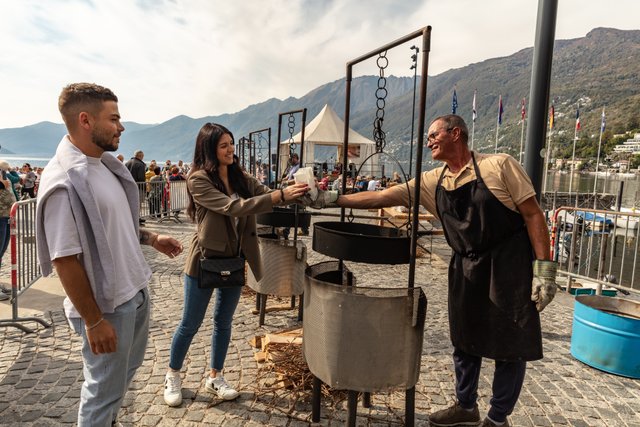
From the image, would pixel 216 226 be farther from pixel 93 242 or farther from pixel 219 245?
pixel 93 242

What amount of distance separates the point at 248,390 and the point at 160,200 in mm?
11070

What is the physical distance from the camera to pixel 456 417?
2912 millimetres

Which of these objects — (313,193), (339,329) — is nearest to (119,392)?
(339,329)

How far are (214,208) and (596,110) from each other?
8104 inches

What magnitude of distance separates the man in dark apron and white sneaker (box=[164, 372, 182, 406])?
1728mm

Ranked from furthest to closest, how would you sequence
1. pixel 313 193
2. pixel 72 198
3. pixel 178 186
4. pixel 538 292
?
1. pixel 178 186
2. pixel 313 193
3. pixel 538 292
4. pixel 72 198

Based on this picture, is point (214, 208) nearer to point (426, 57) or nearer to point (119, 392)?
point (119, 392)

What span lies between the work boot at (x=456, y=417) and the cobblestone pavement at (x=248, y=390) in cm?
14

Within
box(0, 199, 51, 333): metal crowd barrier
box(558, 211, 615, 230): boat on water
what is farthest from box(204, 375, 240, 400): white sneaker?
box(558, 211, 615, 230): boat on water

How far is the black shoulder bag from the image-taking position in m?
2.84

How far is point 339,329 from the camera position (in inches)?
95.3

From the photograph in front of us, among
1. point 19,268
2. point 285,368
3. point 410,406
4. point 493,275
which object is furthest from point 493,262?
point 19,268

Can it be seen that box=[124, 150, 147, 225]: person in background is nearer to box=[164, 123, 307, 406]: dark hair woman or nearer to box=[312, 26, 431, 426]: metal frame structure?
box=[164, 123, 307, 406]: dark hair woman

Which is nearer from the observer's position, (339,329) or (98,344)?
(98,344)
